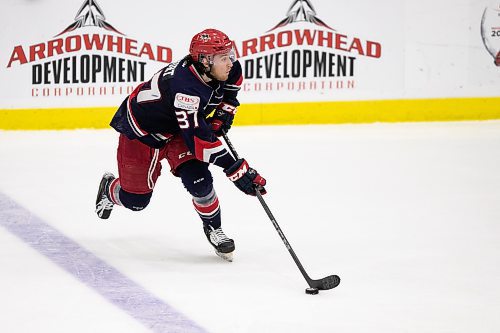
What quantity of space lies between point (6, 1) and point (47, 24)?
366 mm

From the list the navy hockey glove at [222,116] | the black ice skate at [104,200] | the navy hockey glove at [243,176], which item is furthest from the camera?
the black ice skate at [104,200]

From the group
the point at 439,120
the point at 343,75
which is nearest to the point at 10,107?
the point at 343,75

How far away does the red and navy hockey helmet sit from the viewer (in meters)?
3.40

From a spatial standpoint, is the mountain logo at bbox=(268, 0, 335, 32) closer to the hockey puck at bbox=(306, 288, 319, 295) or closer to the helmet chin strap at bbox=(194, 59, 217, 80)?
the helmet chin strap at bbox=(194, 59, 217, 80)

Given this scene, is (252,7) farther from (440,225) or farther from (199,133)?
(199,133)

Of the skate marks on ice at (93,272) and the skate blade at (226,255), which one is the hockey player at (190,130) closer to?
the skate blade at (226,255)

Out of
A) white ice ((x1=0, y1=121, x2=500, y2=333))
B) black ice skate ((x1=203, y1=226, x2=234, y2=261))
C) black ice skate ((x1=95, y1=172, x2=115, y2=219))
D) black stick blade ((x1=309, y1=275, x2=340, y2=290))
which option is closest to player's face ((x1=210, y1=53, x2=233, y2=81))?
black ice skate ((x1=203, y1=226, x2=234, y2=261))

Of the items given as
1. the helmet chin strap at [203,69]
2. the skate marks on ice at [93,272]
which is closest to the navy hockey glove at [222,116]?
the helmet chin strap at [203,69]

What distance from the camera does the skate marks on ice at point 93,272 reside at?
2912mm

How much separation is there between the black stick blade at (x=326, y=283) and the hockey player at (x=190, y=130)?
17.3 inches

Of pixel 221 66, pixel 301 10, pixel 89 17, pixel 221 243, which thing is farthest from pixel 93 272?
pixel 301 10

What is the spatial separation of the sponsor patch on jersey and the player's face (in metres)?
0.13

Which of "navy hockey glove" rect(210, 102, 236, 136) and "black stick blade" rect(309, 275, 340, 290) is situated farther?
"navy hockey glove" rect(210, 102, 236, 136)

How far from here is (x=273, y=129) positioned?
7277 millimetres
